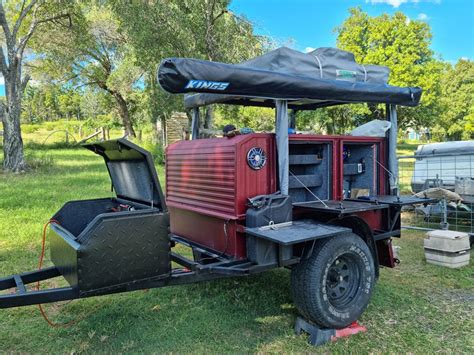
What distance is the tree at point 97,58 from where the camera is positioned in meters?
22.7

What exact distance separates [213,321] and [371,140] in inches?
107

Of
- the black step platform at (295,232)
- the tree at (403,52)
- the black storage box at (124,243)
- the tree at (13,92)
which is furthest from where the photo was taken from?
the tree at (403,52)

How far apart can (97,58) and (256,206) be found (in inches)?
1202

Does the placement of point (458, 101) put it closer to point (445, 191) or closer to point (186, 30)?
point (186, 30)

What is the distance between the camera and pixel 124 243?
2.86m

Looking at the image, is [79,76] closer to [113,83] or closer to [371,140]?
[113,83]

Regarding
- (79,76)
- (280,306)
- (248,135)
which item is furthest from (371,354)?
(79,76)

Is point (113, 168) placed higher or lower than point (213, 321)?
higher

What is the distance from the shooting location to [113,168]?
4.11 metres

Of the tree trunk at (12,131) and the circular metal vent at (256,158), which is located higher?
the tree trunk at (12,131)

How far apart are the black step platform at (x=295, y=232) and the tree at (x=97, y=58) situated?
20.3m

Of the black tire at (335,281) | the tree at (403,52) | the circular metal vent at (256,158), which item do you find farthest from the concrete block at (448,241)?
the tree at (403,52)

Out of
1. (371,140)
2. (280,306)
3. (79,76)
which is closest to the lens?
(280,306)

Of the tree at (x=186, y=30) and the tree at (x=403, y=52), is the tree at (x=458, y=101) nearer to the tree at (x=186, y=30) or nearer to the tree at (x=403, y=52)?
the tree at (x=403, y=52)
